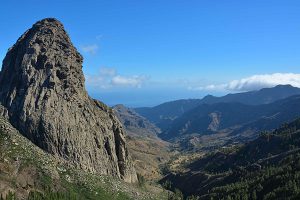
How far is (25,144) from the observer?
623 ft

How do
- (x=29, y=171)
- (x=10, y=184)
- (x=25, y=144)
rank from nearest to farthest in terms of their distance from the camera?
1. (x=10, y=184)
2. (x=29, y=171)
3. (x=25, y=144)

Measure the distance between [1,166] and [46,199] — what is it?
877 inches

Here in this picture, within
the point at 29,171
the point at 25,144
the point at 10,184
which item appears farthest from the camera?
the point at 25,144

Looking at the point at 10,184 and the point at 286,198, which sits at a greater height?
the point at 10,184

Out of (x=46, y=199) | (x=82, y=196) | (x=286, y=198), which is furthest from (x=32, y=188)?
(x=286, y=198)

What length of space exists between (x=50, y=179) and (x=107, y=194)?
1271 inches

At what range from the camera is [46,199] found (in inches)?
6496

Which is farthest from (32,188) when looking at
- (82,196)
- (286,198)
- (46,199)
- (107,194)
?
(286,198)

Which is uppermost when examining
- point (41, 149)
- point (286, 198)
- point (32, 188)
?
point (41, 149)

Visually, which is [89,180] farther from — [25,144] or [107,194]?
[25,144]

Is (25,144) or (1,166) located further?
(25,144)

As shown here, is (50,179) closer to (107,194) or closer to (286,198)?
(107,194)

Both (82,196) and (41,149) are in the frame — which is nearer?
(82,196)

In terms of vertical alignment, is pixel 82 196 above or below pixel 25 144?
below
